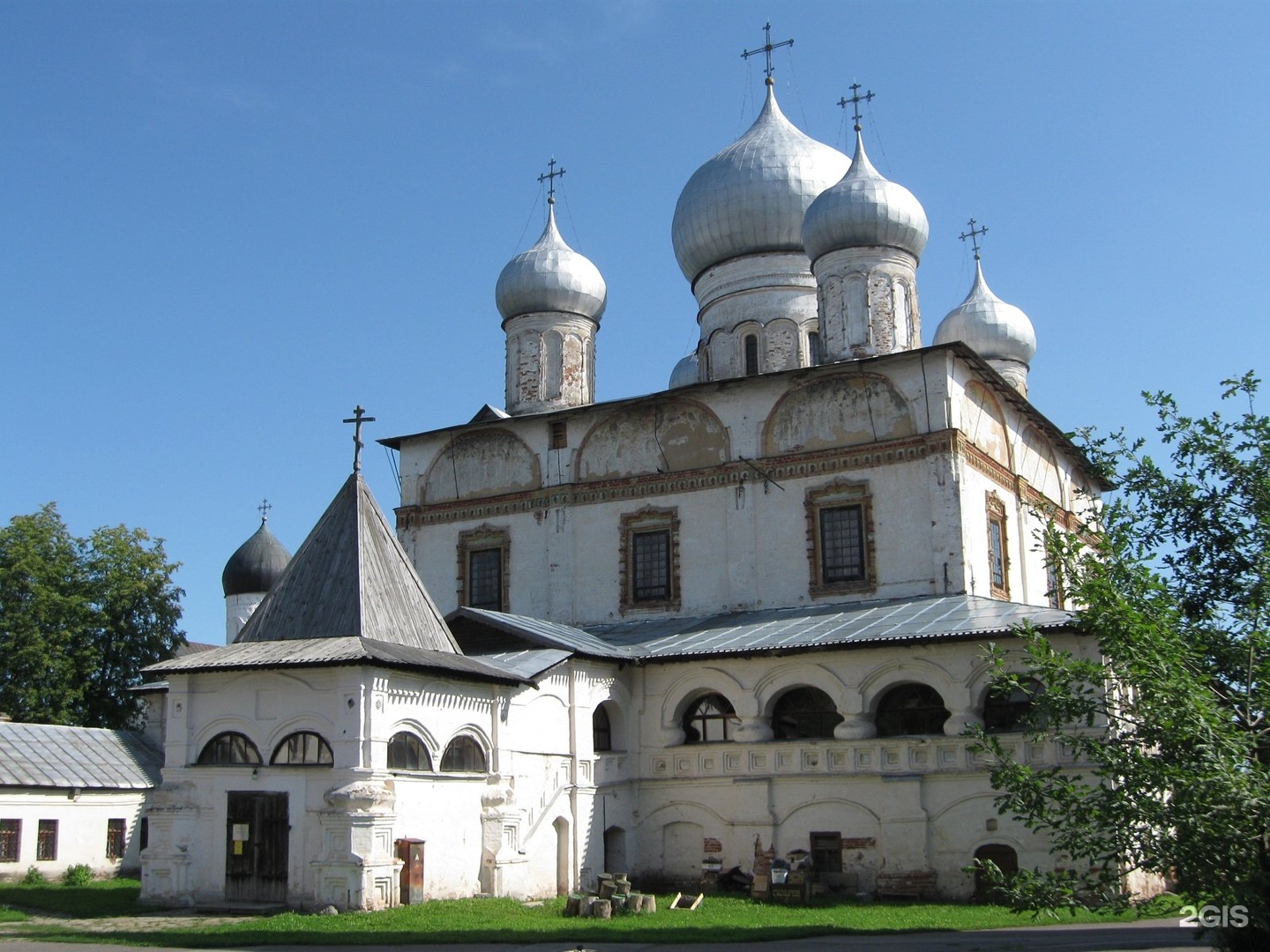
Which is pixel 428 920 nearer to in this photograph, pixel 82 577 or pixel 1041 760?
pixel 1041 760

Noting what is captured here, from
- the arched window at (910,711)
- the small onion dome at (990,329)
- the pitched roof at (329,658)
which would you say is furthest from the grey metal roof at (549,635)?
the small onion dome at (990,329)

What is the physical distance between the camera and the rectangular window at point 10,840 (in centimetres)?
1958

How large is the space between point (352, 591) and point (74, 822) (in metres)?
8.92

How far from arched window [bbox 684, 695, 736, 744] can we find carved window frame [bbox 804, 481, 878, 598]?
217 cm

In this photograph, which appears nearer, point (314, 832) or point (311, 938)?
point (311, 938)

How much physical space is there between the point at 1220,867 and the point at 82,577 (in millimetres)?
25839

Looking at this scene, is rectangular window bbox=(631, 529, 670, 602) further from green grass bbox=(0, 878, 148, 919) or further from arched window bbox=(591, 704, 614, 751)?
green grass bbox=(0, 878, 148, 919)

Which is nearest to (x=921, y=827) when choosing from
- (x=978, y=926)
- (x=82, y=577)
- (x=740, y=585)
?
(x=978, y=926)

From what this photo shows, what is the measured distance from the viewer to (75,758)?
2161cm

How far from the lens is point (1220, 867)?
27.2 feet

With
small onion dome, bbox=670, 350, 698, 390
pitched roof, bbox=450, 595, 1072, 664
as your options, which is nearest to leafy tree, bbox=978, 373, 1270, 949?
pitched roof, bbox=450, 595, 1072, 664

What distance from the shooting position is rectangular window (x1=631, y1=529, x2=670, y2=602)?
1992cm

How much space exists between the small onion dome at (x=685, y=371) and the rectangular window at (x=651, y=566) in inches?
321
